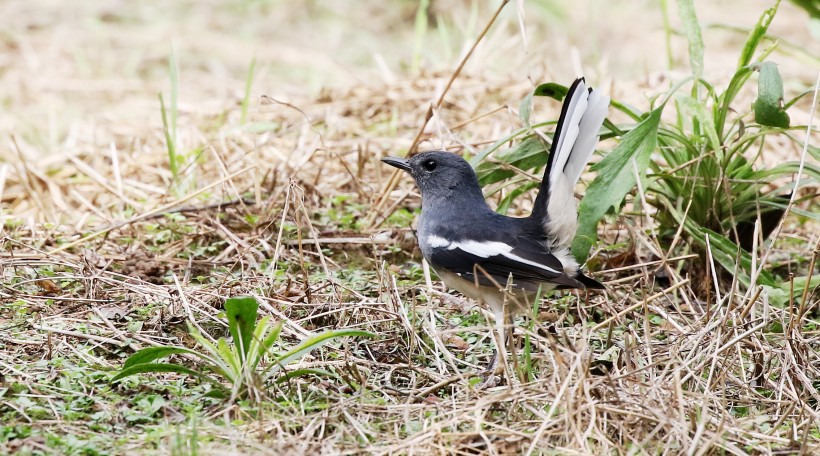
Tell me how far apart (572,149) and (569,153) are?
3 cm

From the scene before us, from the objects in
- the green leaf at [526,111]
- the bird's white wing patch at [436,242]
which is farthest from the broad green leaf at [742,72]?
the bird's white wing patch at [436,242]

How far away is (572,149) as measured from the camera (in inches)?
154

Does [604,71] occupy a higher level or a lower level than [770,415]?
higher

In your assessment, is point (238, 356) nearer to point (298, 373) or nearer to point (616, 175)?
point (298, 373)

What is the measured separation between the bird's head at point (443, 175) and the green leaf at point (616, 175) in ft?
1.79

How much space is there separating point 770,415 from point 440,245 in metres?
1.49

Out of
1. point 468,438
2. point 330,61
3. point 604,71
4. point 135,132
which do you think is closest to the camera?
point 468,438

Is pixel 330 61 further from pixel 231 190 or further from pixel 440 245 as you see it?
pixel 440 245

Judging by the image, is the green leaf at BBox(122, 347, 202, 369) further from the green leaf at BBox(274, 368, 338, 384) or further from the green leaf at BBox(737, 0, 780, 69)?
the green leaf at BBox(737, 0, 780, 69)

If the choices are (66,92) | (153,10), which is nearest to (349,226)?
(66,92)

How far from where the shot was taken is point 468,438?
2922mm

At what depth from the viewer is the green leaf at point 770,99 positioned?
152 inches

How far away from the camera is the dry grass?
2973mm

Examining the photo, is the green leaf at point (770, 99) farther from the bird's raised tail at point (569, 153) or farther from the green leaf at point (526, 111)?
the green leaf at point (526, 111)
